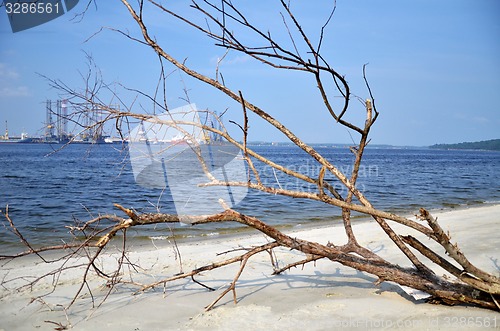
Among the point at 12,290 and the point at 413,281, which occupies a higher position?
the point at 413,281

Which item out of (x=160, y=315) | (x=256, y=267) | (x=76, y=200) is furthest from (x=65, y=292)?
(x=76, y=200)

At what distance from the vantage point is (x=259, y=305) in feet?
11.8

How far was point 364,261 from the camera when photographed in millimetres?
3467

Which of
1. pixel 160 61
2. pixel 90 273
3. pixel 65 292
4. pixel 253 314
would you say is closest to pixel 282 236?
pixel 253 314

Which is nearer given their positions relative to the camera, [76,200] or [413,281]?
[413,281]

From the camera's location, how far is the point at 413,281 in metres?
3.37

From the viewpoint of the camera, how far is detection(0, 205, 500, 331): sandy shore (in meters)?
3.14

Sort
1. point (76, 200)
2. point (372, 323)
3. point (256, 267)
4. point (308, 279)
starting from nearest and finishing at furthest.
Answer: point (372, 323)
point (308, 279)
point (256, 267)
point (76, 200)

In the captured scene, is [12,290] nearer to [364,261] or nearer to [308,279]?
[308,279]

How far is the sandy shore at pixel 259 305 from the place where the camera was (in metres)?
3.14

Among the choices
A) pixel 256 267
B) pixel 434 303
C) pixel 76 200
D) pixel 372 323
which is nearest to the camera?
pixel 372 323

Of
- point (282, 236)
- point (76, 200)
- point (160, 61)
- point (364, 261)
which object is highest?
point (160, 61)

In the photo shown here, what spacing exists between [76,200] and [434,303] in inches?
537

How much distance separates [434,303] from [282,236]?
4.42ft
